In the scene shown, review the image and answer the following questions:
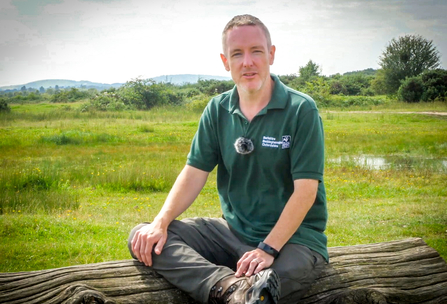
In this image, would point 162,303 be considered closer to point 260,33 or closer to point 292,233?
point 292,233

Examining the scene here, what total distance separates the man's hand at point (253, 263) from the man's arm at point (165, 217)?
19.0 inches

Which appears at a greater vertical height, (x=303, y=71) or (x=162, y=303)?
(x=303, y=71)

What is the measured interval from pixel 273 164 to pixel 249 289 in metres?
0.73

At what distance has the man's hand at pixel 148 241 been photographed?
2621 millimetres

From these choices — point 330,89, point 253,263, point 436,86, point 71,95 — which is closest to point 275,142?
point 253,263

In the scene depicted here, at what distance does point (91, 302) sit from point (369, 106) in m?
18.2

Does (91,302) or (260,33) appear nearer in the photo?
(91,302)

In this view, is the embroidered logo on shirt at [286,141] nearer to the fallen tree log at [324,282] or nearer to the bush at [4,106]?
the fallen tree log at [324,282]

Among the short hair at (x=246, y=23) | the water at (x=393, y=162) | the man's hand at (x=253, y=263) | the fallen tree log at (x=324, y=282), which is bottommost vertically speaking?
the water at (x=393, y=162)

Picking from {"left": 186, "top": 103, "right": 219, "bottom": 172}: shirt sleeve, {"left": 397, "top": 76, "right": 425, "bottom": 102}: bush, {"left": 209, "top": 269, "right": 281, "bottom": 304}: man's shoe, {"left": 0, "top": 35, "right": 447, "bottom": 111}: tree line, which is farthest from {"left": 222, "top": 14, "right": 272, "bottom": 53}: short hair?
A: {"left": 397, "top": 76, "right": 425, "bottom": 102}: bush

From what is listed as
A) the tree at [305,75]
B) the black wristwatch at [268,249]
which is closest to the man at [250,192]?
the black wristwatch at [268,249]

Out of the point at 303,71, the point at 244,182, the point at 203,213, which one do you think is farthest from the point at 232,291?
the point at 303,71

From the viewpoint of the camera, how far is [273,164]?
264 cm

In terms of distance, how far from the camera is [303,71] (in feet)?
93.1
